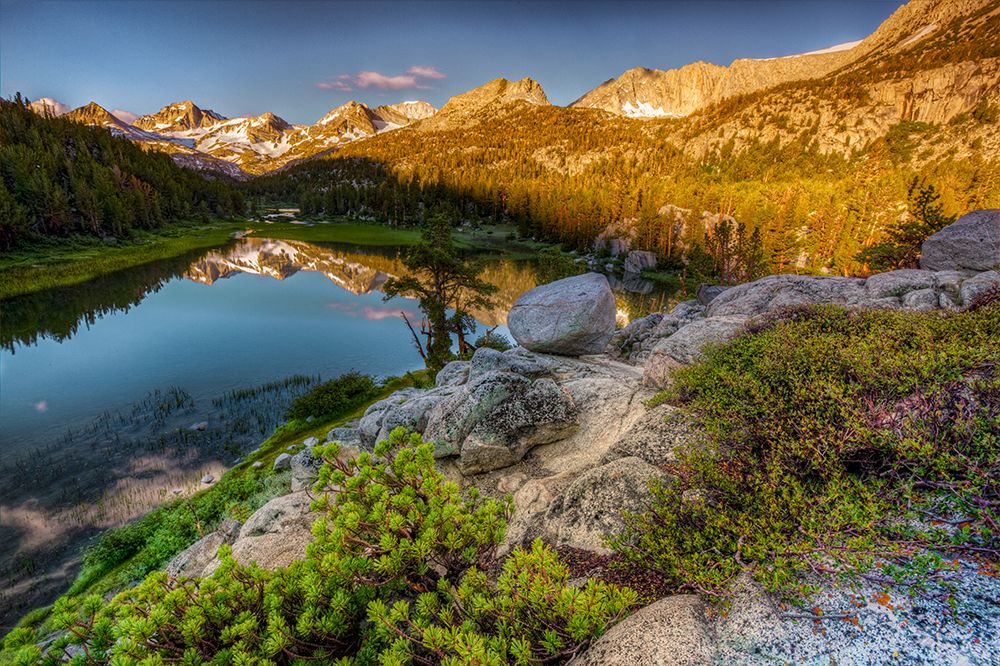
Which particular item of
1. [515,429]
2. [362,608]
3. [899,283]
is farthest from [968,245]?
[362,608]

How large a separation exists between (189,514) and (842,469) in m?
23.2

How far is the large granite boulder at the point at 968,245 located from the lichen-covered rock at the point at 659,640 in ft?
103

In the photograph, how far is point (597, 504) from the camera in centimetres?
696

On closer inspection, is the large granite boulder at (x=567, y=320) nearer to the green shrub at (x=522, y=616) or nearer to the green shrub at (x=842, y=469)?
the green shrub at (x=842, y=469)

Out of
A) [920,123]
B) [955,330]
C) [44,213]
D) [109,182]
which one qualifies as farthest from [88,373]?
[920,123]

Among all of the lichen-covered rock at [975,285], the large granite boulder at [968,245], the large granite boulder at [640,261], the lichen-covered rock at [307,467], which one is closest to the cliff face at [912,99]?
the large granite boulder at [640,261]

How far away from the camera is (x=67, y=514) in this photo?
18.8m

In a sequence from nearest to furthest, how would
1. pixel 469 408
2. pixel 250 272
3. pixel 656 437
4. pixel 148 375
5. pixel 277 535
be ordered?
1. pixel 656 437
2. pixel 277 535
3. pixel 469 408
4. pixel 148 375
5. pixel 250 272

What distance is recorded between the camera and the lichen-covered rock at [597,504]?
6590 millimetres

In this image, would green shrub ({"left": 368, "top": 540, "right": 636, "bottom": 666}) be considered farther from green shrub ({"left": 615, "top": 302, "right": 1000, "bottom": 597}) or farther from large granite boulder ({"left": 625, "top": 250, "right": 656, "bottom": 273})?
large granite boulder ({"left": 625, "top": 250, "right": 656, "bottom": 273})

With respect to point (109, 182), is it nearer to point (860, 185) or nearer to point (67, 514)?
point (67, 514)

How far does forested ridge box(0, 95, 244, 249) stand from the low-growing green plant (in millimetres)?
111419

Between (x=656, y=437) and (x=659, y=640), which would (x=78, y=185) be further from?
(x=659, y=640)

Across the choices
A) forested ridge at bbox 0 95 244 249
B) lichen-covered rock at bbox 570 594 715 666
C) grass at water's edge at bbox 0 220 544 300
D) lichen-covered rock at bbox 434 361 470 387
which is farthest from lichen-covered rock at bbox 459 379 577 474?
forested ridge at bbox 0 95 244 249
